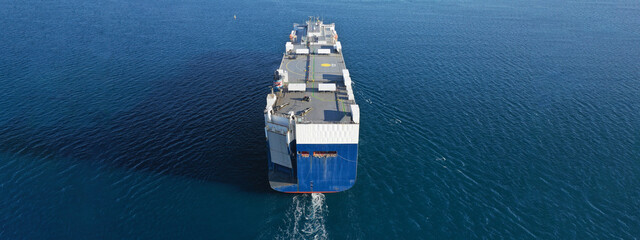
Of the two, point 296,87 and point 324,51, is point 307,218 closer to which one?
point 296,87

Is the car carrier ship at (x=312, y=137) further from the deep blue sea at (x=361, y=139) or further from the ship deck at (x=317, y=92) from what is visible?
the deep blue sea at (x=361, y=139)

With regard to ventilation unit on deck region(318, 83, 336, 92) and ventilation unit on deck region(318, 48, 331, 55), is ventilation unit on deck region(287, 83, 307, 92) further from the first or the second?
ventilation unit on deck region(318, 48, 331, 55)

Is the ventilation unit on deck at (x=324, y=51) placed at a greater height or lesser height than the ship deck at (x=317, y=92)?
greater

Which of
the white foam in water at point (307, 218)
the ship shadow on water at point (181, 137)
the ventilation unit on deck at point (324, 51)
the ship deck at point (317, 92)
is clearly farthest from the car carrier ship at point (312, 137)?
the ventilation unit on deck at point (324, 51)

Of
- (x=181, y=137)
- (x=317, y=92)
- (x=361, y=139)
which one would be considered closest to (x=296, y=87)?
(x=317, y=92)

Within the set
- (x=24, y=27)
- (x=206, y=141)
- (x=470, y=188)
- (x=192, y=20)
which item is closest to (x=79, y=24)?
(x=24, y=27)

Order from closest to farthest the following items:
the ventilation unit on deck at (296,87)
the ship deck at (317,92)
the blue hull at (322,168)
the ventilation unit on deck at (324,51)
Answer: the blue hull at (322,168), the ship deck at (317,92), the ventilation unit on deck at (296,87), the ventilation unit on deck at (324,51)

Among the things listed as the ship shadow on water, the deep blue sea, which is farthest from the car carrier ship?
the ship shadow on water
